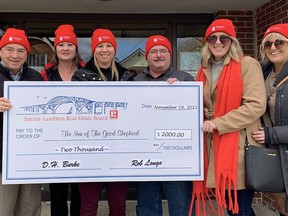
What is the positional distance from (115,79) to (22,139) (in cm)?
88

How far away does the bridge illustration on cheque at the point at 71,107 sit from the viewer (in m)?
2.68

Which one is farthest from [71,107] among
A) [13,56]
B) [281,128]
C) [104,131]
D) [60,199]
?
[281,128]

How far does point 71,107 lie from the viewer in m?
2.71

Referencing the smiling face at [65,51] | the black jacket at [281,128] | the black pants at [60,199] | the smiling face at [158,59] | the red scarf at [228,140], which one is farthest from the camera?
the black pants at [60,199]

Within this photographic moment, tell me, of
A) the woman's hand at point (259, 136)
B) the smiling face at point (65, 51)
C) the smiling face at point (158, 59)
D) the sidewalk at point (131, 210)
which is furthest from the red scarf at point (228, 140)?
the sidewalk at point (131, 210)

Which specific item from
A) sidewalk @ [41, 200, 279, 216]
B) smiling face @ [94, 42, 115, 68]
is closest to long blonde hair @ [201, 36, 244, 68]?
smiling face @ [94, 42, 115, 68]

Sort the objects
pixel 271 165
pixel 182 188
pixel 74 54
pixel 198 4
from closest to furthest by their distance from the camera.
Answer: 1. pixel 271 165
2. pixel 182 188
3. pixel 74 54
4. pixel 198 4

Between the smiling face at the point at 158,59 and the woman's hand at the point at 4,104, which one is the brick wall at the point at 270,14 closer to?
the smiling face at the point at 158,59

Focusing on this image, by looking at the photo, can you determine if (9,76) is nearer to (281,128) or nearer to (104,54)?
(104,54)

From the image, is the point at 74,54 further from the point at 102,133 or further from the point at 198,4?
the point at 198,4

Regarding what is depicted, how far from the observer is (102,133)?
2725 millimetres

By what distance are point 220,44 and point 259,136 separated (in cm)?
73

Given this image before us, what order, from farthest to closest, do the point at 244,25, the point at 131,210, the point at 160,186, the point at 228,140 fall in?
the point at 244,25
the point at 131,210
the point at 160,186
the point at 228,140

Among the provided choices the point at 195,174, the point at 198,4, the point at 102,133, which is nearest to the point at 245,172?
the point at 195,174
